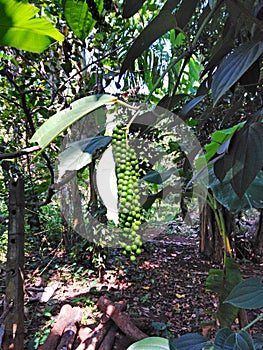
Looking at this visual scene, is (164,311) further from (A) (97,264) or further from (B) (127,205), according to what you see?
(B) (127,205)

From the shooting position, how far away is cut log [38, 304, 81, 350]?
52.1 inches

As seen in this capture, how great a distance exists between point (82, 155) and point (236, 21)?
319mm

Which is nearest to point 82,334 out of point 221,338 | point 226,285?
point 226,285

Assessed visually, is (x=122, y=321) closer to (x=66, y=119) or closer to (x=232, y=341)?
(x=232, y=341)

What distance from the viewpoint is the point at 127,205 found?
15.5 inches

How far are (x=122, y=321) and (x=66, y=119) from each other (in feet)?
4.11

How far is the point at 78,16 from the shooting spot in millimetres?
533

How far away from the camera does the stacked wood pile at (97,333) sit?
133 cm

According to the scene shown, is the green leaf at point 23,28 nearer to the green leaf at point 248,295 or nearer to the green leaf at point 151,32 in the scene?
the green leaf at point 151,32

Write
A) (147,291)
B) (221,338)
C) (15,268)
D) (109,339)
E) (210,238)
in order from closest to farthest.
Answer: (221,338)
(15,268)
(109,339)
(147,291)
(210,238)

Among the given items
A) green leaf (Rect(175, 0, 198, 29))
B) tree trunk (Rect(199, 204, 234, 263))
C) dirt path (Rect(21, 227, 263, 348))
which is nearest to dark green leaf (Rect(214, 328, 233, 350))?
green leaf (Rect(175, 0, 198, 29))

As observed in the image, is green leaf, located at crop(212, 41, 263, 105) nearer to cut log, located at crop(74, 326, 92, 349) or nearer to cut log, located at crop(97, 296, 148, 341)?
cut log, located at crop(97, 296, 148, 341)

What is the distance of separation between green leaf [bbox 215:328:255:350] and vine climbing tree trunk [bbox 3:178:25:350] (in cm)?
66

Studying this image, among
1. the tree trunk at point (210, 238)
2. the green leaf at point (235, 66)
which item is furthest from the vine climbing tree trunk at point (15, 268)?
the tree trunk at point (210, 238)
